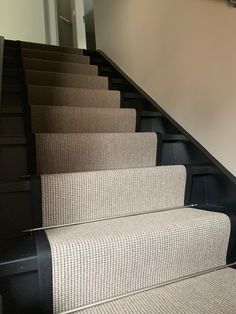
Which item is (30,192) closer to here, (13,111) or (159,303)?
(159,303)

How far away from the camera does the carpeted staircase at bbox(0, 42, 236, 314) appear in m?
0.85

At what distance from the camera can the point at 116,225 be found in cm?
→ 103

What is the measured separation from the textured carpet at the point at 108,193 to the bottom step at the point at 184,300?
1.05ft

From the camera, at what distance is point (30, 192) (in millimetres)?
1007

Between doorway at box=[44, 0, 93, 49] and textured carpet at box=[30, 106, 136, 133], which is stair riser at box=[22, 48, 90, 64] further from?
doorway at box=[44, 0, 93, 49]

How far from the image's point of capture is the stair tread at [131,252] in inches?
33.4

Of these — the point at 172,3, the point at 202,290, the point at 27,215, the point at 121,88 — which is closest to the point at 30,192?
the point at 27,215

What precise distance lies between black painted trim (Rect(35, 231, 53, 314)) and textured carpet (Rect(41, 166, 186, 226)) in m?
0.24

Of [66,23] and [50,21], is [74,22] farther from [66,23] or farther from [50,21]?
[66,23]

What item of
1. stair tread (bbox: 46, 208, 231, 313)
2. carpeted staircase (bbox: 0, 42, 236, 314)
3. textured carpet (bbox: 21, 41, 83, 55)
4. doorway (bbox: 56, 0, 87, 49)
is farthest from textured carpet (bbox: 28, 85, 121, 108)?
doorway (bbox: 56, 0, 87, 49)

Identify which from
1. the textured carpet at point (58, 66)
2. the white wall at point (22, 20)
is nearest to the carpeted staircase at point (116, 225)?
the textured carpet at point (58, 66)

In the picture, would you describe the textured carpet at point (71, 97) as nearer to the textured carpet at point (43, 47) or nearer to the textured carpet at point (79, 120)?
the textured carpet at point (79, 120)

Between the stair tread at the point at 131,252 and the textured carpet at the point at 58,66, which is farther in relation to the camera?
the textured carpet at the point at 58,66

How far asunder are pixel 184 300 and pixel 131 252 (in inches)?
7.9
